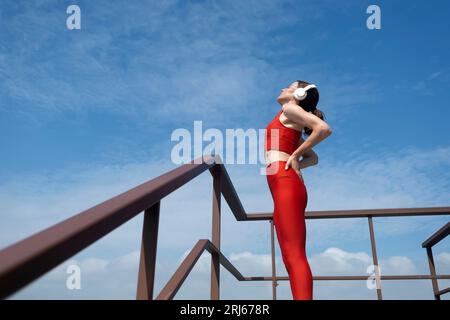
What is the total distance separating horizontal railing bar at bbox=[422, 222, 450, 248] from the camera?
2763 mm

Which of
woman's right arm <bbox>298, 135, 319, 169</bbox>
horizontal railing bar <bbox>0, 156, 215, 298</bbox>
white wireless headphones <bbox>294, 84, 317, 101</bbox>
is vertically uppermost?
white wireless headphones <bbox>294, 84, 317, 101</bbox>

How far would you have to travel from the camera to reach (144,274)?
103 centimetres

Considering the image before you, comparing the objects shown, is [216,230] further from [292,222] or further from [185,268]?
[185,268]

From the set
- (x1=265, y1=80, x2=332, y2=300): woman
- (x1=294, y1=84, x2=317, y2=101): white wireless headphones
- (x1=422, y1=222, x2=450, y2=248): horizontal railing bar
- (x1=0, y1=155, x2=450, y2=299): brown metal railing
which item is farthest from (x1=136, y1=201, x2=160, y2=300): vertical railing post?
(x1=422, y1=222, x2=450, y2=248): horizontal railing bar

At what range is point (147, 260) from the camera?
1.03 meters

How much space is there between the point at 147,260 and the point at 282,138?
52.3 inches

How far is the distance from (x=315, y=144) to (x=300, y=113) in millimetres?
188

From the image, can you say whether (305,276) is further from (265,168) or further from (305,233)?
(265,168)

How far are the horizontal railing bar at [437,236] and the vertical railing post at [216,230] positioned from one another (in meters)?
1.73

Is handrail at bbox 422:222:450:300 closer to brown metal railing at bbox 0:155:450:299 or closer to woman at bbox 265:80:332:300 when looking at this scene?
woman at bbox 265:80:332:300

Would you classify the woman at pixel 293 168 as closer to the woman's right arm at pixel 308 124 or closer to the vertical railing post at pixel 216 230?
the woman's right arm at pixel 308 124

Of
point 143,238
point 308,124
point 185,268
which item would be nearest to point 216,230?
point 185,268

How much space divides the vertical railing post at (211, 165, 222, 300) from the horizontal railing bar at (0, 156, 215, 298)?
1124 millimetres
